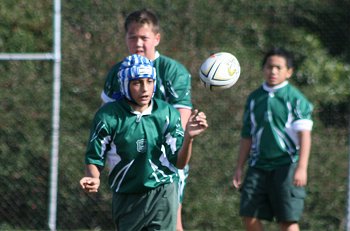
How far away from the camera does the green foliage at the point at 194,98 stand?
8.80 metres

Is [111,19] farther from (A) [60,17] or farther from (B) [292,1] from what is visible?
(B) [292,1]

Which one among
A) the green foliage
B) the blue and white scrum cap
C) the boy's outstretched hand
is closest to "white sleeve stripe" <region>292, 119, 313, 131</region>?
the green foliage

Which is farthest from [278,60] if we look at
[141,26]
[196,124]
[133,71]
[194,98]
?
[196,124]

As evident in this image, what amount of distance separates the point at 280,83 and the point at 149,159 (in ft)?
7.71

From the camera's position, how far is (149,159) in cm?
538

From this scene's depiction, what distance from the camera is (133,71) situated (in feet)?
17.5

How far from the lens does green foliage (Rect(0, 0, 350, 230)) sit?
8797 millimetres

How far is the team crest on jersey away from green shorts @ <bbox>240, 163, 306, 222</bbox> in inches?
89.0

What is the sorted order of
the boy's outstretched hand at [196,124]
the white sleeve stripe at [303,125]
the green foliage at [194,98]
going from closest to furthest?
the boy's outstretched hand at [196,124] → the white sleeve stripe at [303,125] → the green foliage at [194,98]

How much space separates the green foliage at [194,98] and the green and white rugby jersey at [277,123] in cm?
166

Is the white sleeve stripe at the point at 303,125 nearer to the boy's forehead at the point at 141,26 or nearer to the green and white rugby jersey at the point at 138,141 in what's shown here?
the boy's forehead at the point at 141,26

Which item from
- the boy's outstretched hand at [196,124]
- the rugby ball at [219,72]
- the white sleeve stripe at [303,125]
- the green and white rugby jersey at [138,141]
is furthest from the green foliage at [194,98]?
the boy's outstretched hand at [196,124]

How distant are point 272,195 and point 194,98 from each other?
6.45ft

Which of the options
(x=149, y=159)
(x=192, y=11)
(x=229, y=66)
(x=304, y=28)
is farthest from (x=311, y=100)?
(x=149, y=159)
